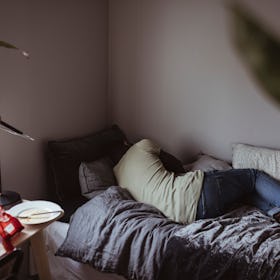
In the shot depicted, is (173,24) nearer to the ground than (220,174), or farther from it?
farther from it

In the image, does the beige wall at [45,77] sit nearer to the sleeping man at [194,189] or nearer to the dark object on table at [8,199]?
the dark object on table at [8,199]

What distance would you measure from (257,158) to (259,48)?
7.17 ft

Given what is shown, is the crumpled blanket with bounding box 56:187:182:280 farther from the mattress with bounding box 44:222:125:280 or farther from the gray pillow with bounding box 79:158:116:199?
the gray pillow with bounding box 79:158:116:199

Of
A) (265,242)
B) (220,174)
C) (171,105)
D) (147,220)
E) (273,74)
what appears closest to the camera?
(273,74)

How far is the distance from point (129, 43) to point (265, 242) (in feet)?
5.72

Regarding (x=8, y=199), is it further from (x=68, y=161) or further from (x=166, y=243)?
(x=166, y=243)

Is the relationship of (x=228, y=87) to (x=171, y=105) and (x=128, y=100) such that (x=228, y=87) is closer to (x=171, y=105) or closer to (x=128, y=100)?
(x=171, y=105)

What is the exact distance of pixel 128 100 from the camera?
110 inches

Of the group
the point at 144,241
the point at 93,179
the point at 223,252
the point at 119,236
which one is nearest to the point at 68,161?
the point at 93,179

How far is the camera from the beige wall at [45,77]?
1.95m

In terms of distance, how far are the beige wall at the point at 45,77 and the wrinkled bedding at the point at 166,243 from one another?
0.49 meters

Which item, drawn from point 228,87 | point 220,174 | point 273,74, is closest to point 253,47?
point 273,74

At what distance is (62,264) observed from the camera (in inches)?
77.3

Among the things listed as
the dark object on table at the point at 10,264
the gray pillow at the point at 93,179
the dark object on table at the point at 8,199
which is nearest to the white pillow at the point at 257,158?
the gray pillow at the point at 93,179
